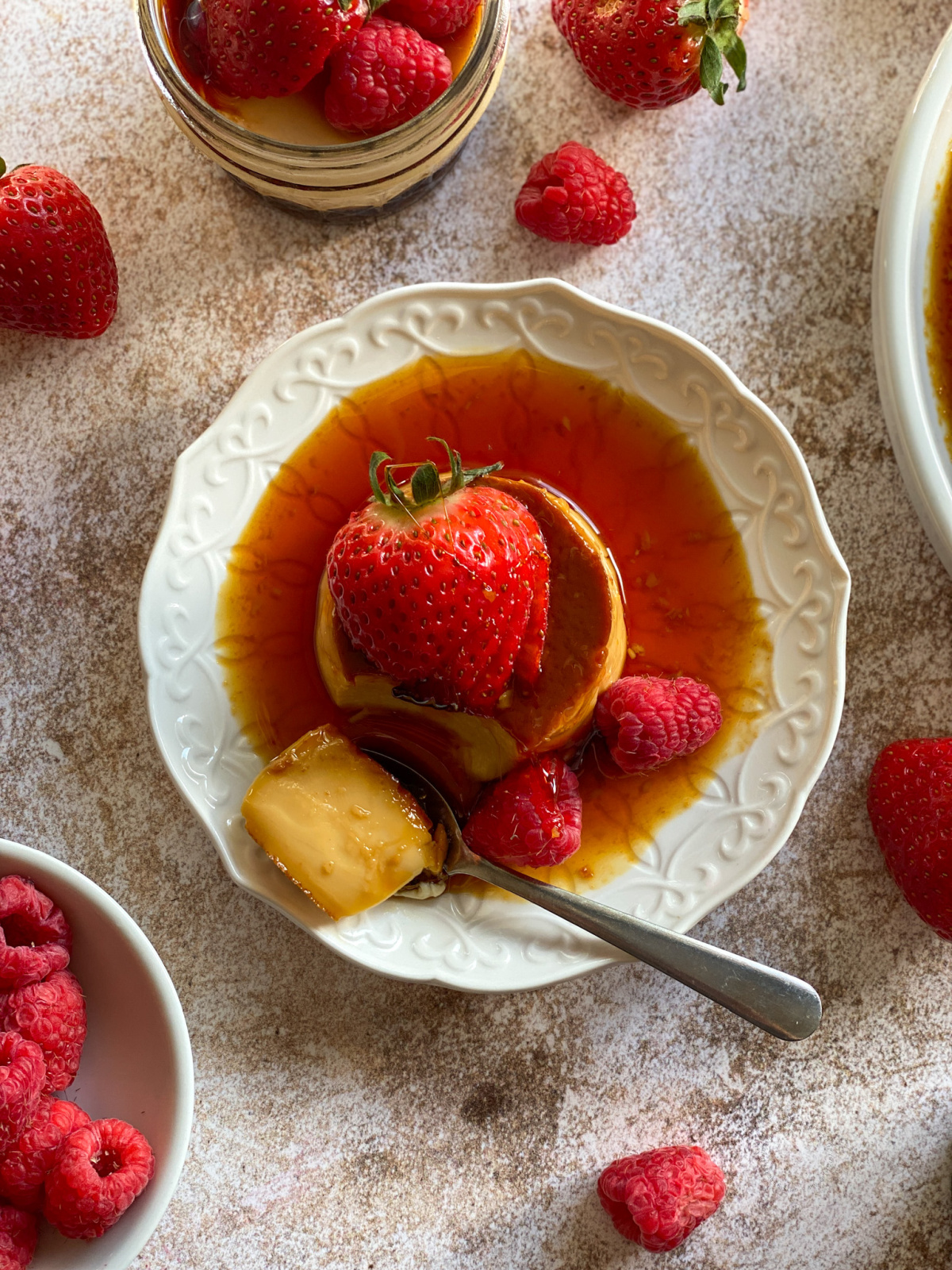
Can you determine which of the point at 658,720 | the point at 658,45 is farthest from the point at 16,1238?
the point at 658,45

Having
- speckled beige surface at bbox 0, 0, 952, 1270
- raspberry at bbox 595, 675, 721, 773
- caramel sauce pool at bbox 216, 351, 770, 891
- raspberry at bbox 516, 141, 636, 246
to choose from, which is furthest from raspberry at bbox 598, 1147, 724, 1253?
raspberry at bbox 516, 141, 636, 246

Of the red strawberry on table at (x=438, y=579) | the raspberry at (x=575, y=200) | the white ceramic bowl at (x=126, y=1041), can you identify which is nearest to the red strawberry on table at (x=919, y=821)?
the red strawberry on table at (x=438, y=579)

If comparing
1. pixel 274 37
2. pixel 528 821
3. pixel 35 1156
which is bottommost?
pixel 35 1156

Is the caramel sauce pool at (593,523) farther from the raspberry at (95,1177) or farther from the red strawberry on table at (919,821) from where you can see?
the raspberry at (95,1177)

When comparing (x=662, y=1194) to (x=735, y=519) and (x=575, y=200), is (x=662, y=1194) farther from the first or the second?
(x=575, y=200)

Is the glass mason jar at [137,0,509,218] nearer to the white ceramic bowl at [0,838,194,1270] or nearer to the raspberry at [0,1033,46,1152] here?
the white ceramic bowl at [0,838,194,1270]

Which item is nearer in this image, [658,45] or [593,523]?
[658,45]
